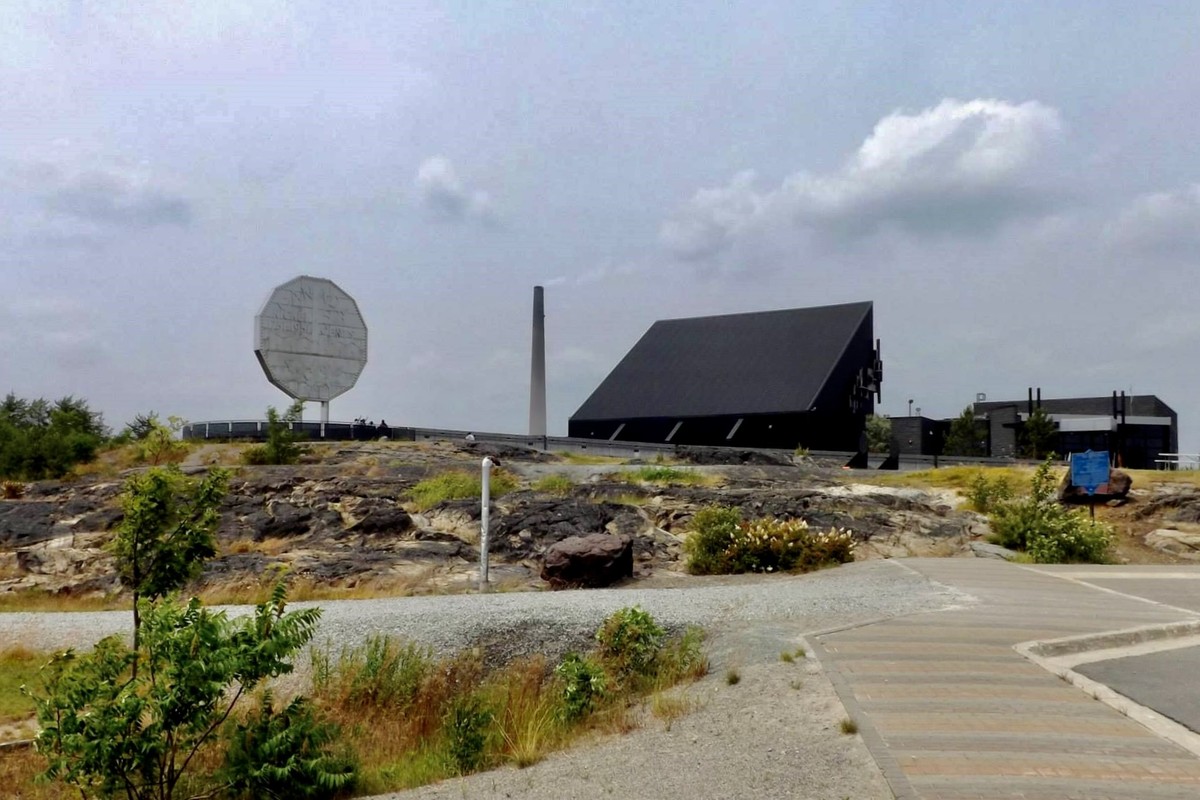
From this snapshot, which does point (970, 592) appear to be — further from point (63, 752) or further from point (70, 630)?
point (70, 630)

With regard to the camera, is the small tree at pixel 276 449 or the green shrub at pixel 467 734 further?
the small tree at pixel 276 449

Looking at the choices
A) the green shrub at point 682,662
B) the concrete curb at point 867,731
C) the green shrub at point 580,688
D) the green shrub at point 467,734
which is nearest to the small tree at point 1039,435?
the green shrub at point 682,662

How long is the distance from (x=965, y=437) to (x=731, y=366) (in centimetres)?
1878

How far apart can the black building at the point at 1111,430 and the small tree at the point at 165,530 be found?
54.7 m

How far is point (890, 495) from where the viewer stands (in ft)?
79.9

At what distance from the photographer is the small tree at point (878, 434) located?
71938mm

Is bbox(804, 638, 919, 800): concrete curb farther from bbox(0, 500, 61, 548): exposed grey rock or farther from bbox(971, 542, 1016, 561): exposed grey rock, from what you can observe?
bbox(0, 500, 61, 548): exposed grey rock

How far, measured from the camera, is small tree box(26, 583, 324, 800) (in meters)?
6.75

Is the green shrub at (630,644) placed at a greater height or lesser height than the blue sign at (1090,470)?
lesser

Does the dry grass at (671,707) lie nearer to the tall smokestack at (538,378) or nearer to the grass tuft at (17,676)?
the grass tuft at (17,676)

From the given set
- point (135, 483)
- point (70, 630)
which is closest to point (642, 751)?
point (135, 483)

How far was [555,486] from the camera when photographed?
2581 centimetres

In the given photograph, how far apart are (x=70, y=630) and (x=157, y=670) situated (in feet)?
23.8

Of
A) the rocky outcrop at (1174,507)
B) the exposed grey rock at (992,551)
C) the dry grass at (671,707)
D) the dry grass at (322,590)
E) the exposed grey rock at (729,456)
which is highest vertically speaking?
the exposed grey rock at (729,456)
